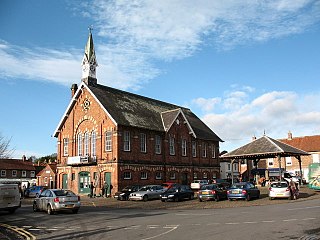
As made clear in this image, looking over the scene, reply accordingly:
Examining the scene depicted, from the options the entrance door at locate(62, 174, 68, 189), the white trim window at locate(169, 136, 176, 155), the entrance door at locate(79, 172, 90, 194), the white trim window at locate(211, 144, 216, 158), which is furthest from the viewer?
the white trim window at locate(211, 144, 216, 158)

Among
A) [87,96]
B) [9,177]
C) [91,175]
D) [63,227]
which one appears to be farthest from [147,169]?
[9,177]

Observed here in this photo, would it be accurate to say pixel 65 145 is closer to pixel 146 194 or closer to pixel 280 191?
pixel 146 194

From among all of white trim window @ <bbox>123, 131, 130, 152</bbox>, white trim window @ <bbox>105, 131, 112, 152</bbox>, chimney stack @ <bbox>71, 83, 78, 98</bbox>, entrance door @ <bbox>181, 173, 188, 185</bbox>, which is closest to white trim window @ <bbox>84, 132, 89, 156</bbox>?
white trim window @ <bbox>105, 131, 112, 152</bbox>

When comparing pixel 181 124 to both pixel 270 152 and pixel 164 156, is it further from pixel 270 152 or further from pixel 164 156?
pixel 270 152

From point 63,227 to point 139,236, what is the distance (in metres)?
4.63

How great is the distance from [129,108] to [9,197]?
2259 cm

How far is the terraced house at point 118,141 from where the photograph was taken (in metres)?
39.8

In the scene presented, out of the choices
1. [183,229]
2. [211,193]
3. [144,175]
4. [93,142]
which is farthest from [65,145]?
[183,229]

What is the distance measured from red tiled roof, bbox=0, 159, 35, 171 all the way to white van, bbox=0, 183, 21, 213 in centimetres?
5592

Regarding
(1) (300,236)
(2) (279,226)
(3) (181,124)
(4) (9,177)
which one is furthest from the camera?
(4) (9,177)

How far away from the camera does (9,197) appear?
2273cm

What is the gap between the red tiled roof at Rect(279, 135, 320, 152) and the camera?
6731 cm

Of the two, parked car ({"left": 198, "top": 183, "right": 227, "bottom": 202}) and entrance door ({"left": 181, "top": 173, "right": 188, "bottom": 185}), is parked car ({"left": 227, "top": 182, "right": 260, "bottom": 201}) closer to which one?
parked car ({"left": 198, "top": 183, "right": 227, "bottom": 202})

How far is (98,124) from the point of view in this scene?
41.6m
